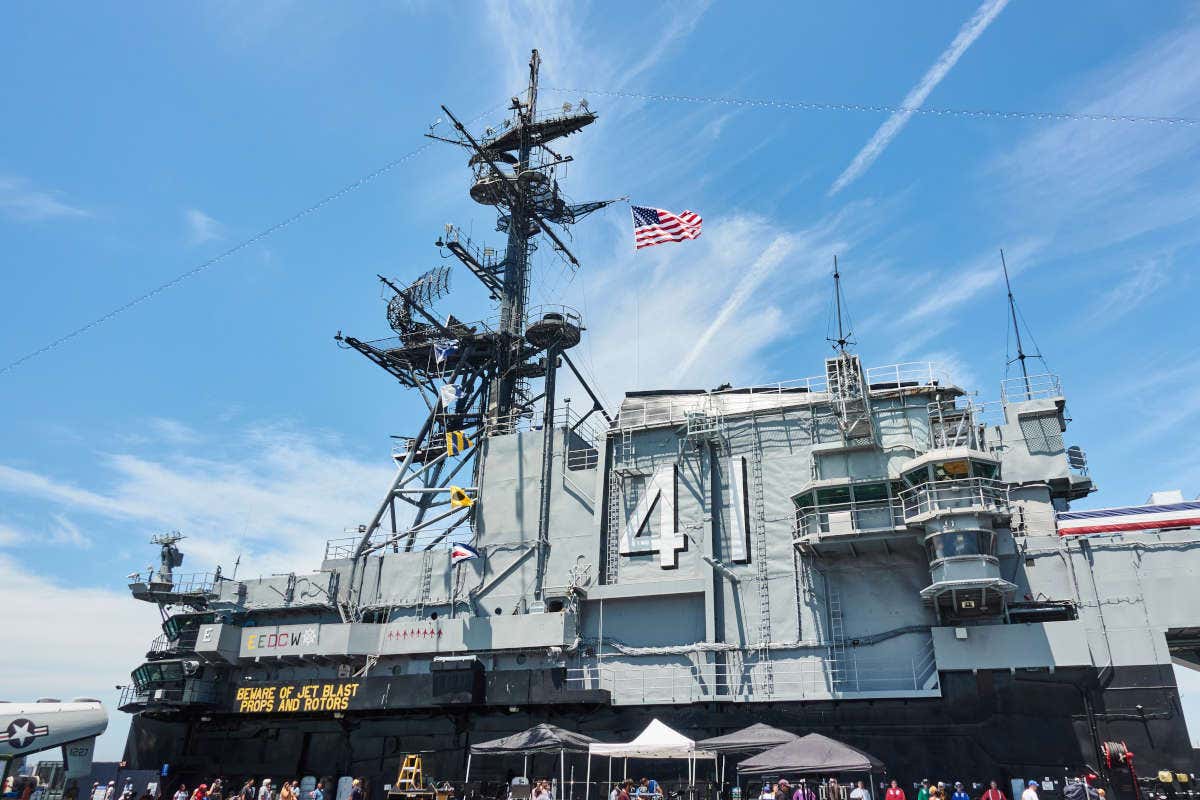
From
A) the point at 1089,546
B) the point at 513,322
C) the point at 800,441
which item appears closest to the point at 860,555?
the point at 800,441

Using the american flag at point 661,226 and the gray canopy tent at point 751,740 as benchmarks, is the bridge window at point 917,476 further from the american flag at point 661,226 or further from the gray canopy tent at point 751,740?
the american flag at point 661,226

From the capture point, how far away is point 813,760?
62.1 ft

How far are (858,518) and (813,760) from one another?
8.59 metres

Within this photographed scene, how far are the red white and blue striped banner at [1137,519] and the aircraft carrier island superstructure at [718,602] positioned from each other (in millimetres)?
80

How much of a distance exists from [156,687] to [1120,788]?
33746 mm

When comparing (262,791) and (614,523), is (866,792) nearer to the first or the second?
(614,523)

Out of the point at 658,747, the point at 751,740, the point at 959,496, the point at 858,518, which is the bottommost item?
the point at 658,747

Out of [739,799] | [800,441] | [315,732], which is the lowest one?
[739,799]

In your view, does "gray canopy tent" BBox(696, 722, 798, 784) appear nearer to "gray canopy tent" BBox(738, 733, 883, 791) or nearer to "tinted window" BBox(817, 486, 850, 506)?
"gray canopy tent" BBox(738, 733, 883, 791)

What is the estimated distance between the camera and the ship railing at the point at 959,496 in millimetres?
23594

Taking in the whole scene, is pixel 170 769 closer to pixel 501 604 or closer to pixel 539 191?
pixel 501 604

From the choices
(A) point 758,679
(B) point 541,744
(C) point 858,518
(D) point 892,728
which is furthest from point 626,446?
(D) point 892,728

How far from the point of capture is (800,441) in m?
28.5

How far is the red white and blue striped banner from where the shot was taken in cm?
2397
